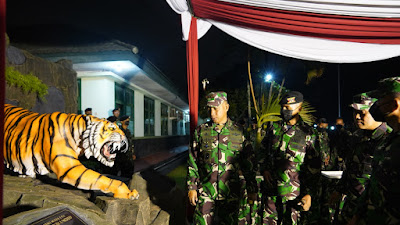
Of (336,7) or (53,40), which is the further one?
(53,40)

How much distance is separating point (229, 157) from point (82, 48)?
19.0 feet

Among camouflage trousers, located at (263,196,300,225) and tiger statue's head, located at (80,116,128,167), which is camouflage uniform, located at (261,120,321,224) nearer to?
camouflage trousers, located at (263,196,300,225)

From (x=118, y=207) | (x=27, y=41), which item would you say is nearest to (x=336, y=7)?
(x=118, y=207)

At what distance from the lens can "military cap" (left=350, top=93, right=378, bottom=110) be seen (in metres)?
2.33

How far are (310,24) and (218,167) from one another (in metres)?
1.80

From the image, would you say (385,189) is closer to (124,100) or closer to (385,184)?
(385,184)

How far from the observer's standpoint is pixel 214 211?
2518 mm

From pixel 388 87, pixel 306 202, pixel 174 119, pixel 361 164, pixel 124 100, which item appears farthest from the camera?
pixel 174 119

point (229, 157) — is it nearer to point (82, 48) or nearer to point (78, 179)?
point (78, 179)

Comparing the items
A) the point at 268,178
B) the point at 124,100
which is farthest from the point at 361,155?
the point at 124,100

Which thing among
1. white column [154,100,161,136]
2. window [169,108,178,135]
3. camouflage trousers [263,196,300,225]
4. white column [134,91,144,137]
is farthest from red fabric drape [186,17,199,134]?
window [169,108,178,135]

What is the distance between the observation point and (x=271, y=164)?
2775 millimetres

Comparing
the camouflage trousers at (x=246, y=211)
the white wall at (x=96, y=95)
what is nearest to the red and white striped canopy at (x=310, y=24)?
the camouflage trousers at (x=246, y=211)

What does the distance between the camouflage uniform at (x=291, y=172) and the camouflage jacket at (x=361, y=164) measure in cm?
30
